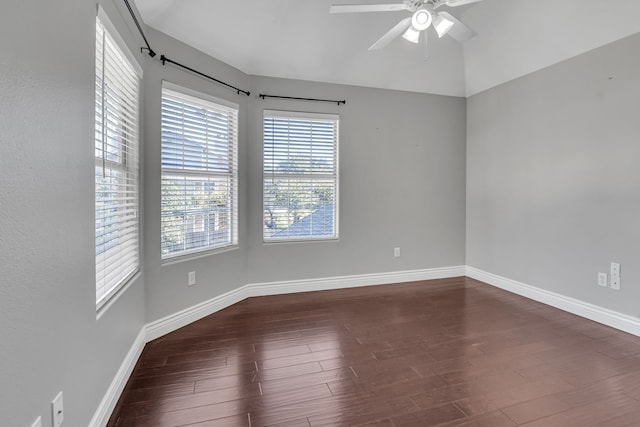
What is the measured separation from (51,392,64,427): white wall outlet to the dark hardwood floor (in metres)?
0.51

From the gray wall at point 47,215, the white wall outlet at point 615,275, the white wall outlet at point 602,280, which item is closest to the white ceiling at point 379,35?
the gray wall at point 47,215

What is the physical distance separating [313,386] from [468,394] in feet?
3.01

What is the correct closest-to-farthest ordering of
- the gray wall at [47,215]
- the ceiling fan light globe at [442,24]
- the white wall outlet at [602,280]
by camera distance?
the gray wall at [47,215] → the ceiling fan light globe at [442,24] → the white wall outlet at [602,280]

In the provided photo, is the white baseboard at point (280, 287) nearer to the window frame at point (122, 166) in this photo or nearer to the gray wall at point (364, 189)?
the gray wall at point (364, 189)

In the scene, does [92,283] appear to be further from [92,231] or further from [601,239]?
[601,239]

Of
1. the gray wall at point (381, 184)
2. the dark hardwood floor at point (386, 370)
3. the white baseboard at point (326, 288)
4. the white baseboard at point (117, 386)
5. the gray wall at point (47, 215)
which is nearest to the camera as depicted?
the gray wall at point (47, 215)

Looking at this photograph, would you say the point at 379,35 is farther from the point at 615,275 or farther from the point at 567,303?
the point at 567,303

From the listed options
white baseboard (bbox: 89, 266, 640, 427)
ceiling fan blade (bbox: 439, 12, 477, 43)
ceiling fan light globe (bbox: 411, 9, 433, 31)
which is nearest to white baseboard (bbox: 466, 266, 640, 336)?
white baseboard (bbox: 89, 266, 640, 427)

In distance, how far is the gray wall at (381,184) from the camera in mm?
3625

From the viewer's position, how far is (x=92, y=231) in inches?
61.2

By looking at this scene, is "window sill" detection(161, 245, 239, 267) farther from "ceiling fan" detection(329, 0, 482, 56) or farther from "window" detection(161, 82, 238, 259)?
"ceiling fan" detection(329, 0, 482, 56)

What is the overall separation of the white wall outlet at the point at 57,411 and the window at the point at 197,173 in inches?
60.7

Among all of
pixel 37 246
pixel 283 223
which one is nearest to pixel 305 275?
pixel 283 223

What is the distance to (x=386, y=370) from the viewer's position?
6.98ft
